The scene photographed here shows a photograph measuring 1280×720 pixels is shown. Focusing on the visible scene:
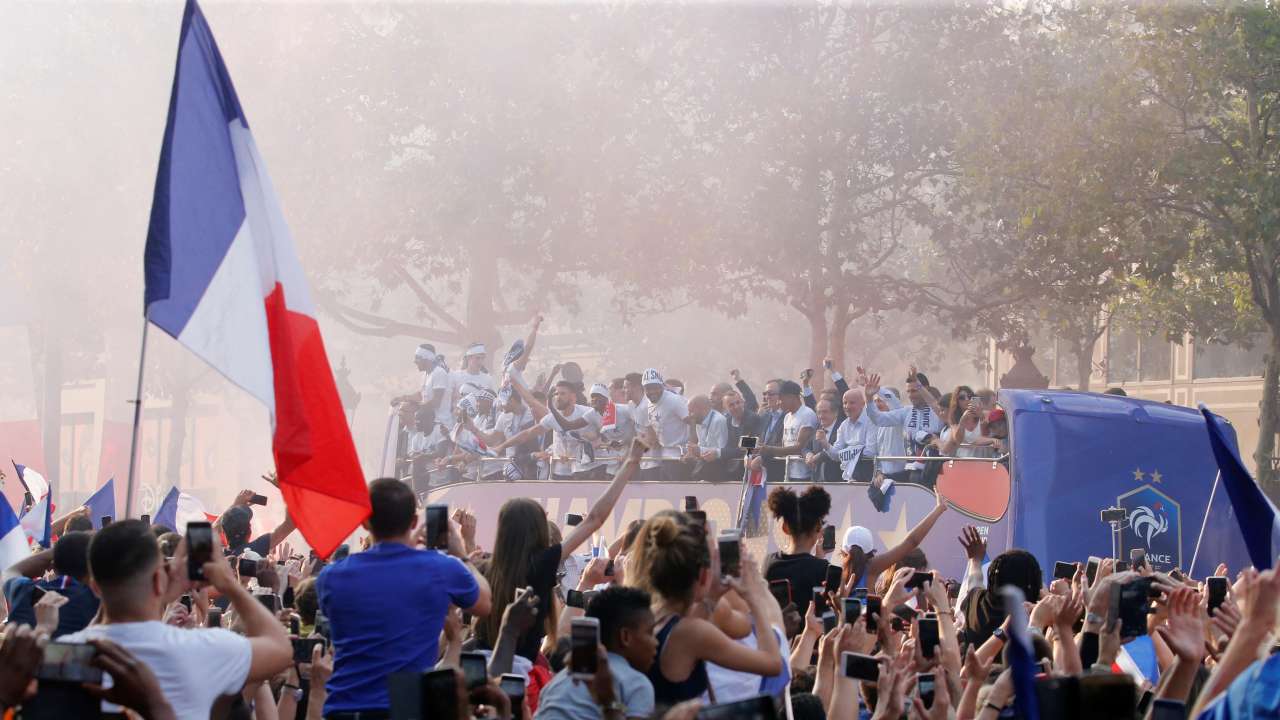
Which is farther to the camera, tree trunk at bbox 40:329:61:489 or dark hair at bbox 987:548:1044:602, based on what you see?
tree trunk at bbox 40:329:61:489

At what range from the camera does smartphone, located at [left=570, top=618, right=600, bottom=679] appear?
10.3ft

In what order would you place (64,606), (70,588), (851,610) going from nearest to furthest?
1. (851,610)
2. (64,606)
3. (70,588)

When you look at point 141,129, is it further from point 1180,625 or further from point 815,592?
point 1180,625

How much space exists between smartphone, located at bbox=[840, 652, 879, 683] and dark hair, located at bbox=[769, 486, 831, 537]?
2065 mm

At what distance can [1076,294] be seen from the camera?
2039 centimetres

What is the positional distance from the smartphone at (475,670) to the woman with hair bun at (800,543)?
2.70 metres

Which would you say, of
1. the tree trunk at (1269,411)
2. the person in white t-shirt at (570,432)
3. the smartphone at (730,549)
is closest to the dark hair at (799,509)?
the smartphone at (730,549)

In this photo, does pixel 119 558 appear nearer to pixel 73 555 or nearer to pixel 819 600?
pixel 73 555

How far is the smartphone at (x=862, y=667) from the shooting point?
4.02m

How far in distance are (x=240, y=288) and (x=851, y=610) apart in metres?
2.46

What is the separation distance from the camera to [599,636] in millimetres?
3359

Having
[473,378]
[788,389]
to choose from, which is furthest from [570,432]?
[788,389]

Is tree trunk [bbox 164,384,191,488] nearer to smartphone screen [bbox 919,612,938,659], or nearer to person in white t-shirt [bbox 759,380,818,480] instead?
person in white t-shirt [bbox 759,380,818,480]

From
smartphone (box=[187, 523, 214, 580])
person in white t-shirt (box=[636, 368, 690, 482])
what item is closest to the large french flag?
smartphone (box=[187, 523, 214, 580])
